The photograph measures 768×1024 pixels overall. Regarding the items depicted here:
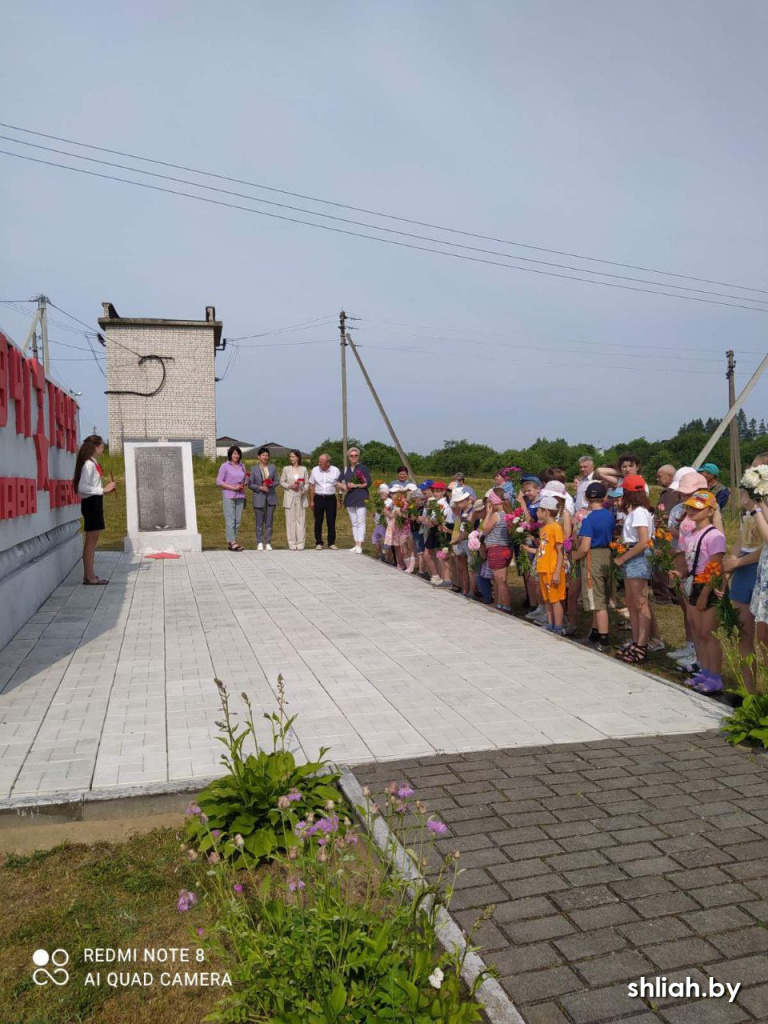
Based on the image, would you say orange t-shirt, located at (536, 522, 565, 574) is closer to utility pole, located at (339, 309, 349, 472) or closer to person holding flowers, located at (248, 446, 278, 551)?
person holding flowers, located at (248, 446, 278, 551)

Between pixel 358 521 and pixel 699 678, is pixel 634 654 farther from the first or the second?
pixel 358 521

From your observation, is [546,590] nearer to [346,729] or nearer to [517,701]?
[517,701]

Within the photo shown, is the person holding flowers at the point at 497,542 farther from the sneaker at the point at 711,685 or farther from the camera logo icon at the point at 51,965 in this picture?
the camera logo icon at the point at 51,965

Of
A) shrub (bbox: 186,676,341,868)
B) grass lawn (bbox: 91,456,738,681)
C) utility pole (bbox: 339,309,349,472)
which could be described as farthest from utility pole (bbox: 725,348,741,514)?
shrub (bbox: 186,676,341,868)

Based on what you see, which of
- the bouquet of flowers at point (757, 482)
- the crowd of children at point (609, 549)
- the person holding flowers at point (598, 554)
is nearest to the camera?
the bouquet of flowers at point (757, 482)

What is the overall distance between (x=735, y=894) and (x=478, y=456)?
43.1 meters

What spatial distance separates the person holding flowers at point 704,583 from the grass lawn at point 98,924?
14.3 ft

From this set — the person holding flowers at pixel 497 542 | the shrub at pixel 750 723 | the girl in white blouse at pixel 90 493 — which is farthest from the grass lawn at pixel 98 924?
the girl in white blouse at pixel 90 493

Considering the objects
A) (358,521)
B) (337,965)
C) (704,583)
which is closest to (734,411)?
(358,521)

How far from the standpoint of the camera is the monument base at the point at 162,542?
15.2m

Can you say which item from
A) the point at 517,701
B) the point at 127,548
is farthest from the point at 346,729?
the point at 127,548

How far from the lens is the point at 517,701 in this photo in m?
5.94

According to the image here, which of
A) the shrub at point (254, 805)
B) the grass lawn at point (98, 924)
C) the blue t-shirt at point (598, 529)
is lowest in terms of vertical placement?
the grass lawn at point (98, 924)

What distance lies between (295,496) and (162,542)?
2662mm
